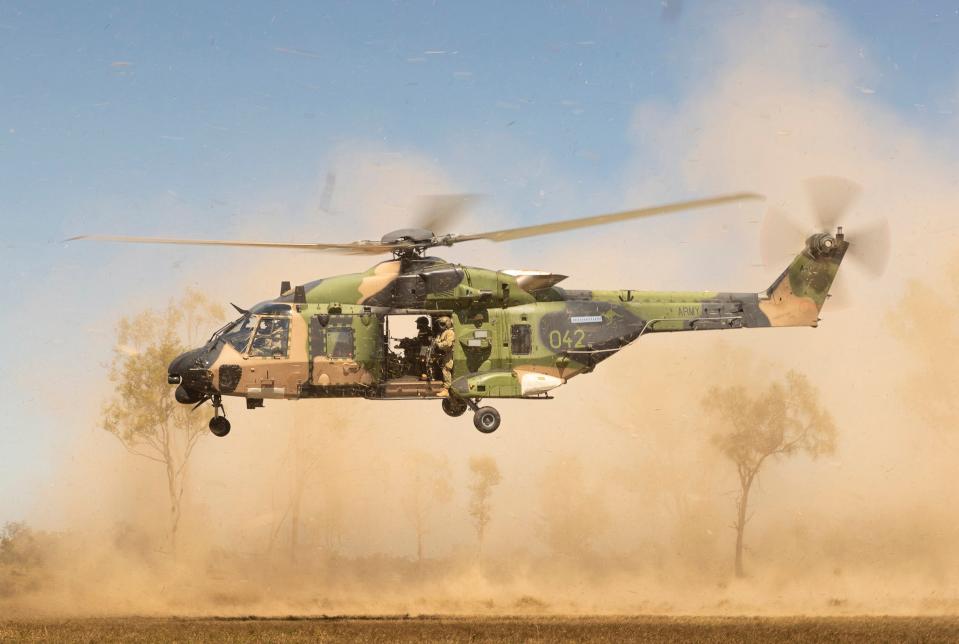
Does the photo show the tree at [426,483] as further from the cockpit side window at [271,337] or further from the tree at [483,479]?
the cockpit side window at [271,337]

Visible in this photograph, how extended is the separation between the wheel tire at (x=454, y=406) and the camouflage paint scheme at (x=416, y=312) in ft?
2.92

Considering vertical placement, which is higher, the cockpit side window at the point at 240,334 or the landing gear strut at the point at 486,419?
the cockpit side window at the point at 240,334

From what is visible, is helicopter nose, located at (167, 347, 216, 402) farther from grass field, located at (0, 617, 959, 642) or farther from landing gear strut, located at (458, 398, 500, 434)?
landing gear strut, located at (458, 398, 500, 434)

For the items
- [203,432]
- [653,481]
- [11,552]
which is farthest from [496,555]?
[11,552]

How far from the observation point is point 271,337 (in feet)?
95.8

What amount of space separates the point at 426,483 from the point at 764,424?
44.2 ft

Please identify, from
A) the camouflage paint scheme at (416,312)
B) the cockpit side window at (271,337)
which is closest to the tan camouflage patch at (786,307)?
the camouflage paint scheme at (416,312)

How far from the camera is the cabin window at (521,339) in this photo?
1174 inches

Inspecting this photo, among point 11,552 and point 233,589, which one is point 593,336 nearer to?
point 233,589

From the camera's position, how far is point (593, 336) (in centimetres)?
3031

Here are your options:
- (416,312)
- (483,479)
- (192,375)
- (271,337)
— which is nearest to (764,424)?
(483,479)

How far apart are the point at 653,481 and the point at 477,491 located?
8.06 m

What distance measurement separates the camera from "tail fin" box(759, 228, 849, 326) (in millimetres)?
31750

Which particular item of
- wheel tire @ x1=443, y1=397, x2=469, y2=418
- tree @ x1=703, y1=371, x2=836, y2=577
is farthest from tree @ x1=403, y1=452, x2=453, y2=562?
wheel tire @ x1=443, y1=397, x2=469, y2=418
